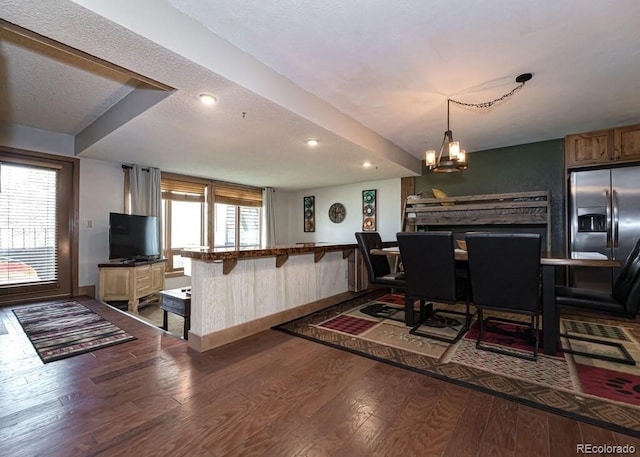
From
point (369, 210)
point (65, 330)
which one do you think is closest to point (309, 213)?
point (369, 210)

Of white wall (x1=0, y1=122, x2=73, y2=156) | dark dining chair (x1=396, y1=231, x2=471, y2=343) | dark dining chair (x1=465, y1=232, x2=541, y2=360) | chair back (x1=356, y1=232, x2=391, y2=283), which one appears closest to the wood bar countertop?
chair back (x1=356, y1=232, x2=391, y2=283)

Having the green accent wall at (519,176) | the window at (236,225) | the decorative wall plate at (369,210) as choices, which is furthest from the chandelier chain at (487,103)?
the window at (236,225)

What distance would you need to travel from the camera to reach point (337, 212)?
6887 mm

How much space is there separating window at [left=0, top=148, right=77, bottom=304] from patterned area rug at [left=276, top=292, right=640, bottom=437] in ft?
12.7

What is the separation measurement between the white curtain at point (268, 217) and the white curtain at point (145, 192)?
8.26ft

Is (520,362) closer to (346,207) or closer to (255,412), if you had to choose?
(255,412)

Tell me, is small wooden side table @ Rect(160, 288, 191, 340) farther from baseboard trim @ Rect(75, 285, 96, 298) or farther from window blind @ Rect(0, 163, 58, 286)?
window blind @ Rect(0, 163, 58, 286)

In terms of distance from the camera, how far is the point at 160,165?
Answer: 492cm

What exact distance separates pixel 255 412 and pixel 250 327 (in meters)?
1.28

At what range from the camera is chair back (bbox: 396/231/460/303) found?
8.58ft

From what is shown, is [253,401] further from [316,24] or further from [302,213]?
[302,213]

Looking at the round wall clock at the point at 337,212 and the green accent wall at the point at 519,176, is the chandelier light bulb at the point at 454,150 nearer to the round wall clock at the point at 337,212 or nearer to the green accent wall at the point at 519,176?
the green accent wall at the point at 519,176

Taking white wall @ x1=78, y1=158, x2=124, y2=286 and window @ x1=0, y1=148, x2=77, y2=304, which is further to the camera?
white wall @ x1=78, y1=158, x2=124, y2=286

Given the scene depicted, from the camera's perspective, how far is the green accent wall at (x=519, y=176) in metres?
4.28
